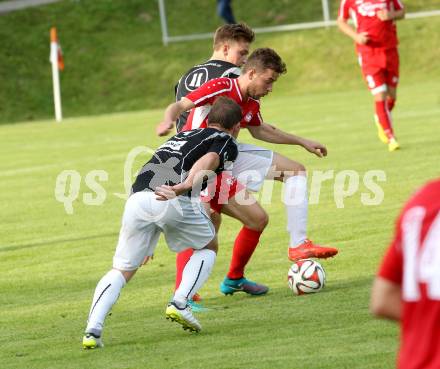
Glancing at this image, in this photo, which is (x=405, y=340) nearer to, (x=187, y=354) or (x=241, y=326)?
(x=187, y=354)

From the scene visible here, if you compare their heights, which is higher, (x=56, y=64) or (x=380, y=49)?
(x=380, y=49)

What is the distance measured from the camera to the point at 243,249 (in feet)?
26.7

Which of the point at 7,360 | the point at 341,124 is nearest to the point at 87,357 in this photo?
the point at 7,360

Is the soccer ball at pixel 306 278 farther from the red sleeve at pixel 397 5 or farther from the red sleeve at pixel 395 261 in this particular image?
the red sleeve at pixel 397 5

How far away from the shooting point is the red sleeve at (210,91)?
25.3 feet

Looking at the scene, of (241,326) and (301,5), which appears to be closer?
(241,326)

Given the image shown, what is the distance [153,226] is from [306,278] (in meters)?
1.52

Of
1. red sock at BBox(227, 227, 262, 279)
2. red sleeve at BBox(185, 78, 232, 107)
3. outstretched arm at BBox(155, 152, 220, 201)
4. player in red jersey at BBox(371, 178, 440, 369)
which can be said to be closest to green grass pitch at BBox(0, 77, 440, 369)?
red sock at BBox(227, 227, 262, 279)

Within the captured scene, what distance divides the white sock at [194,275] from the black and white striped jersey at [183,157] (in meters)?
0.46

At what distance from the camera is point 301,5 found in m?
35.1

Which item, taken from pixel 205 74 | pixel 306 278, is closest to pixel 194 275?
pixel 306 278

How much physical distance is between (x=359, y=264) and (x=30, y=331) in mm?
2621

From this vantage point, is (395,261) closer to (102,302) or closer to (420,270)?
(420,270)

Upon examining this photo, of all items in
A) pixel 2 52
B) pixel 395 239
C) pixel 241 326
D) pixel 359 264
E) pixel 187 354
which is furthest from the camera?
pixel 2 52
